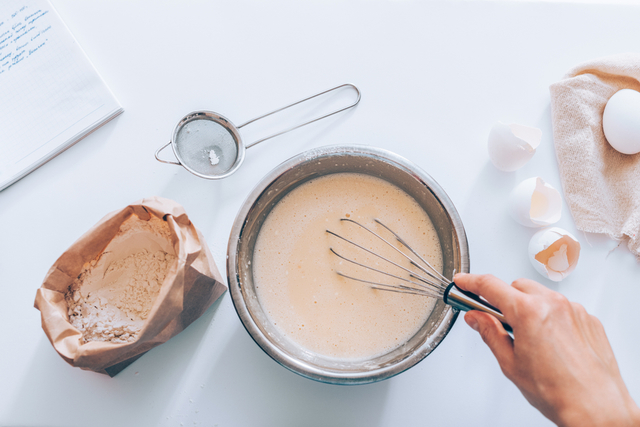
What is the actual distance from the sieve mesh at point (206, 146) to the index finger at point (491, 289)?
21.9 inches

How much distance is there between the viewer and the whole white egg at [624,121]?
816 mm

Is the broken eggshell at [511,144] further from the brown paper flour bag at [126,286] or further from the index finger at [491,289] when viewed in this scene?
the brown paper flour bag at [126,286]

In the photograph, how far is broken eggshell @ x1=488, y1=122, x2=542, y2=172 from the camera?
0.82m

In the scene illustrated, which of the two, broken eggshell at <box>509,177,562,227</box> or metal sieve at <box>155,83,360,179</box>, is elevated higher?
metal sieve at <box>155,83,360,179</box>

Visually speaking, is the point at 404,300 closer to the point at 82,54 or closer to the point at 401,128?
the point at 401,128

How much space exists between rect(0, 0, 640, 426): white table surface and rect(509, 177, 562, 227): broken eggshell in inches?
1.8

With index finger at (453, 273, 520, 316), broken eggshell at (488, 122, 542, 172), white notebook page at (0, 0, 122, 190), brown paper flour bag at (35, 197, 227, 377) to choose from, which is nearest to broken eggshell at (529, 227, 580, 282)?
broken eggshell at (488, 122, 542, 172)

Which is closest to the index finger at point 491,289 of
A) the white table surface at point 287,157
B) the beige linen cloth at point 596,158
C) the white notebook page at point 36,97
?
the white table surface at point 287,157

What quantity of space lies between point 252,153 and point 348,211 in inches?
10.5

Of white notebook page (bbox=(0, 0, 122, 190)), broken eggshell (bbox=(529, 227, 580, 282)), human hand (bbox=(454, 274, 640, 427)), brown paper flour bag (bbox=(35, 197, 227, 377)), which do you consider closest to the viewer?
human hand (bbox=(454, 274, 640, 427))

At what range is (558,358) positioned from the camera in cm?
56

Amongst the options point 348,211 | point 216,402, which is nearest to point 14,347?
point 216,402

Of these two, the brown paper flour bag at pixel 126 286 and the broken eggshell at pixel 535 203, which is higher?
the brown paper flour bag at pixel 126 286

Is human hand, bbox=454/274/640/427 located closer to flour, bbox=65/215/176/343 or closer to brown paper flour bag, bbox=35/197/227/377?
brown paper flour bag, bbox=35/197/227/377
